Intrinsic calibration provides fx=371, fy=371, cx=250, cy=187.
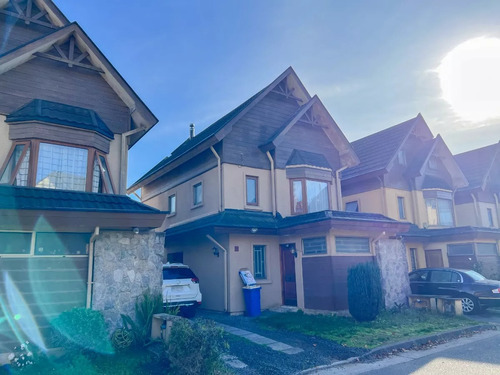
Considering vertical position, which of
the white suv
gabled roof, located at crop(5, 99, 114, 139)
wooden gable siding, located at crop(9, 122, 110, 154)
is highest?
gabled roof, located at crop(5, 99, 114, 139)

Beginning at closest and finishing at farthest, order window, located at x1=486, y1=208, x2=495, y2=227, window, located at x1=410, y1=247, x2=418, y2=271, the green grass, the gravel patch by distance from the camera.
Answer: the gravel patch → the green grass → window, located at x1=410, y1=247, x2=418, y2=271 → window, located at x1=486, y1=208, x2=495, y2=227

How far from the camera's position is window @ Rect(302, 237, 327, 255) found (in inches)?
510

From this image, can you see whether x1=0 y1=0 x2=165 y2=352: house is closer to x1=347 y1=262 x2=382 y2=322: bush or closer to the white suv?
the white suv

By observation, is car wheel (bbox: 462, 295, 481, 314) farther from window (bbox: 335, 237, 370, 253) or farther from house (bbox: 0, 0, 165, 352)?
house (bbox: 0, 0, 165, 352)

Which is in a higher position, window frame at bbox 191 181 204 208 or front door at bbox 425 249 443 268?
window frame at bbox 191 181 204 208

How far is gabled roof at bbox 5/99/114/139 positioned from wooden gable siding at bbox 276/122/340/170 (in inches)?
316

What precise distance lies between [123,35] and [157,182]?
966 centimetres

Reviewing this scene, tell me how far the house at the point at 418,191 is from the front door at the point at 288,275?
779cm

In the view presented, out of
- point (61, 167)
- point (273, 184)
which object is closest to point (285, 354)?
point (61, 167)

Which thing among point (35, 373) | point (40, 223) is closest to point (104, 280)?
point (40, 223)

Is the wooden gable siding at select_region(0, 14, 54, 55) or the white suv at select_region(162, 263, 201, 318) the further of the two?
the white suv at select_region(162, 263, 201, 318)

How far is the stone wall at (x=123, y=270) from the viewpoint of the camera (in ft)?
27.9

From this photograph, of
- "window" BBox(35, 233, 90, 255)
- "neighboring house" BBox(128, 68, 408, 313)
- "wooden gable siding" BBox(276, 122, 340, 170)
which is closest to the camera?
"window" BBox(35, 233, 90, 255)

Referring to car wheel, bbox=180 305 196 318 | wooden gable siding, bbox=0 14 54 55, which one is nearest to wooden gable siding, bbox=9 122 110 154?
wooden gable siding, bbox=0 14 54 55
